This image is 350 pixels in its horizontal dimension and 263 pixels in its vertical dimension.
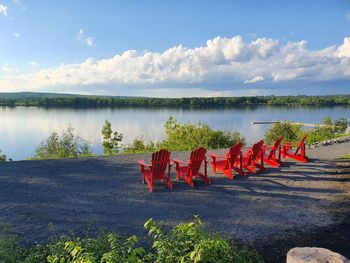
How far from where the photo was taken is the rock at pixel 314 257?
2451 millimetres

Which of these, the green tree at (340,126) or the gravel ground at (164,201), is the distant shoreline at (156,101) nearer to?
the green tree at (340,126)

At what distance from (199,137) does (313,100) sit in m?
100

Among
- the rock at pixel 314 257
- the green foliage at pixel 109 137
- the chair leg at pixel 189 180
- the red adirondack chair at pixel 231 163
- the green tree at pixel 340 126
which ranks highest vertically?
the rock at pixel 314 257

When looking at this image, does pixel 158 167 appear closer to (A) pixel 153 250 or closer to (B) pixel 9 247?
(A) pixel 153 250

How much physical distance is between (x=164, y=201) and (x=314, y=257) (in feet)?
10.3

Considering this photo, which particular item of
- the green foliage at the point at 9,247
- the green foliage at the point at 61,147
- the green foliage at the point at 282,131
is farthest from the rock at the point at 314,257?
the green foliage at the point at 282,131

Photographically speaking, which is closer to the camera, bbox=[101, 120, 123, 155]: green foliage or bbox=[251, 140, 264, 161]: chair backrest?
bbox=[251, 140, 264, 161]: chair backrest

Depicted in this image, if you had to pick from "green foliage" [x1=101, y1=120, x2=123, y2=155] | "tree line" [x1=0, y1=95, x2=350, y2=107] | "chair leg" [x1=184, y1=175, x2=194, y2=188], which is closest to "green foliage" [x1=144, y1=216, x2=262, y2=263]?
"chair leg" [x1=184, y1=175, x2=194, y2=188]

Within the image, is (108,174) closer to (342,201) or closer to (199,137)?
(342,201)

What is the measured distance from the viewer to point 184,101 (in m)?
89.4

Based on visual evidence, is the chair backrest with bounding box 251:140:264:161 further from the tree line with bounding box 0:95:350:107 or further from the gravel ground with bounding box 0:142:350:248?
the tree line with bounding box 0:95:350:107

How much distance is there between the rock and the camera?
2.45 m

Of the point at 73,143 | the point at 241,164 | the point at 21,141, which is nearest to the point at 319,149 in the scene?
the point at 241,164

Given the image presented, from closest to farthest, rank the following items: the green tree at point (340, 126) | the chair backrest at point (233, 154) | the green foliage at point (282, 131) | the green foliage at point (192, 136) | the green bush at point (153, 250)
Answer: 1. the green bush at point (153, 250)
2. the chair backrest at point (233, 154)
3. the green foliage at point (192, 136)
4. the green foliage at point (282, 131)
5. the green tree at point (340, 126)
